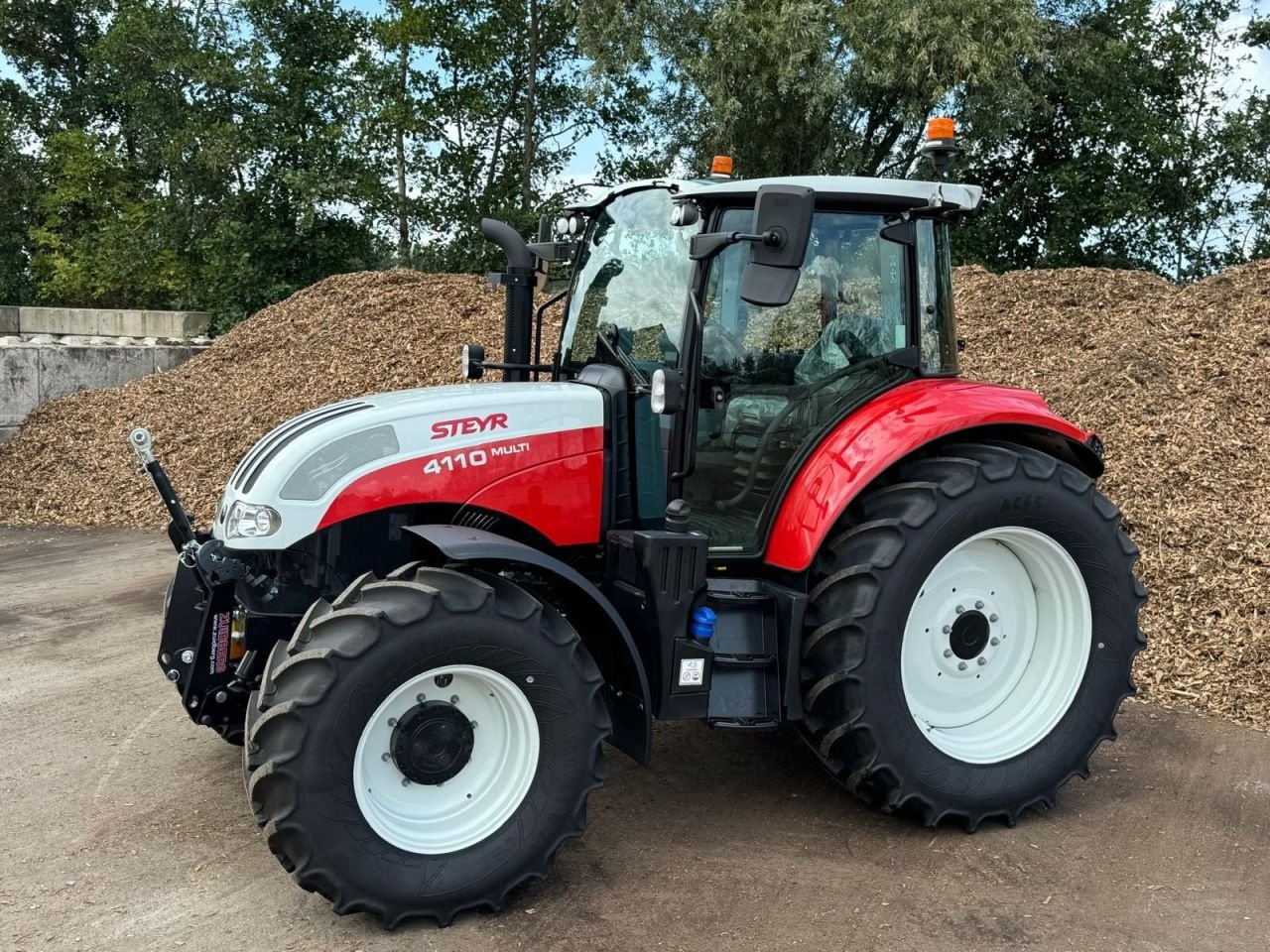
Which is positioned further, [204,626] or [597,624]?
[204,626]

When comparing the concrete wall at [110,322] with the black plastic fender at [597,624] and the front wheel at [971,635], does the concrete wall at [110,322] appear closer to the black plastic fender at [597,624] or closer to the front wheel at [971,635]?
the black plastic fender at [597,624]

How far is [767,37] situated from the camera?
1390 centimetres

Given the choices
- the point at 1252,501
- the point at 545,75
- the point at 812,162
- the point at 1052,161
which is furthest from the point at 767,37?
the point at 1252,501

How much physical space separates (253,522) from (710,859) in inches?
74.4

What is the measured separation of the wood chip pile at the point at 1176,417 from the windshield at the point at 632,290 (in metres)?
3.19

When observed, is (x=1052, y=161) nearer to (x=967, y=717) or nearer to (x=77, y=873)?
(x=967, y=717)

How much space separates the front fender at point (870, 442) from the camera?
3934mm

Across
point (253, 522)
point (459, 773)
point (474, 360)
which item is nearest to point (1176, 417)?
point (474, 360)

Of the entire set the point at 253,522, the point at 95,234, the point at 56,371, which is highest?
the point at 95,234

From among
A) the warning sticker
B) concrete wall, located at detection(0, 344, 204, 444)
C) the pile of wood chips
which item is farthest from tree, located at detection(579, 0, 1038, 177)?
the warning sticker

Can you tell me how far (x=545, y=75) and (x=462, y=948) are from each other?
676 inches

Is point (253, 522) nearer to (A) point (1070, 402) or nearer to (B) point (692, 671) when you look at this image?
(B) point (692, 671)

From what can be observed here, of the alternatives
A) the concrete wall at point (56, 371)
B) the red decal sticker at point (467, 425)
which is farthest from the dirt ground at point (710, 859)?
the concrete wall at point (56, 371)

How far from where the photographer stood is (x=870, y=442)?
4004 mm
